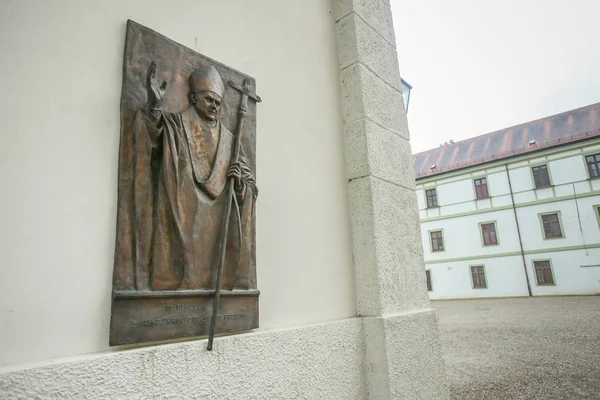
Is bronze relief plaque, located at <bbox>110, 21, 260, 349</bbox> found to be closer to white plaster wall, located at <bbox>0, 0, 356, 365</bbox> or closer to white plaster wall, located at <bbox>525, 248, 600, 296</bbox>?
white plaster wall, located at <bbox>0, 0, 356, 365</bbox>

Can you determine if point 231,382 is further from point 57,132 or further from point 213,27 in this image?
point 213,27

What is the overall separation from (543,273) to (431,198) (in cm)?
726

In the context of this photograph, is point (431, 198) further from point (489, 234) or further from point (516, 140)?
point (516, 140)

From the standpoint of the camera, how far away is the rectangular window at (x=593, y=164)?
18188 mm

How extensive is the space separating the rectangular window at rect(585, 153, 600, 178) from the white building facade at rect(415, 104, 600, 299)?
0.04 meters

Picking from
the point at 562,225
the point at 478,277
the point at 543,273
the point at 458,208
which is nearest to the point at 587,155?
the point at 562,225

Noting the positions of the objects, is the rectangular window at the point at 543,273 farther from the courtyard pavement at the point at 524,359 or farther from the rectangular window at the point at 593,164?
the courtyard pavement at the point at 524,359

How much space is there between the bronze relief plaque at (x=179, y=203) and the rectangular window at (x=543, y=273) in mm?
21721

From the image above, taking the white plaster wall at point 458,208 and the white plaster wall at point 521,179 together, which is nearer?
the white plaster wall at point 521,179

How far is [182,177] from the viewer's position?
1.55 meters

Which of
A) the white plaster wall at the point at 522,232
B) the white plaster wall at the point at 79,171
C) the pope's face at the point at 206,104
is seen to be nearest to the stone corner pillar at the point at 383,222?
the white plaster wall at the point at 79,171

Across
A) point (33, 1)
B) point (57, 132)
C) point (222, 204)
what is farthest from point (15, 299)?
point (33, 1)

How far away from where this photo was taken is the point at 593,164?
1839 centimetres

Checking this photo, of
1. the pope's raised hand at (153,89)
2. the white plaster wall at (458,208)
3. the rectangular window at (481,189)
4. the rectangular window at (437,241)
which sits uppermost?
the rectangular window at (481,189)
